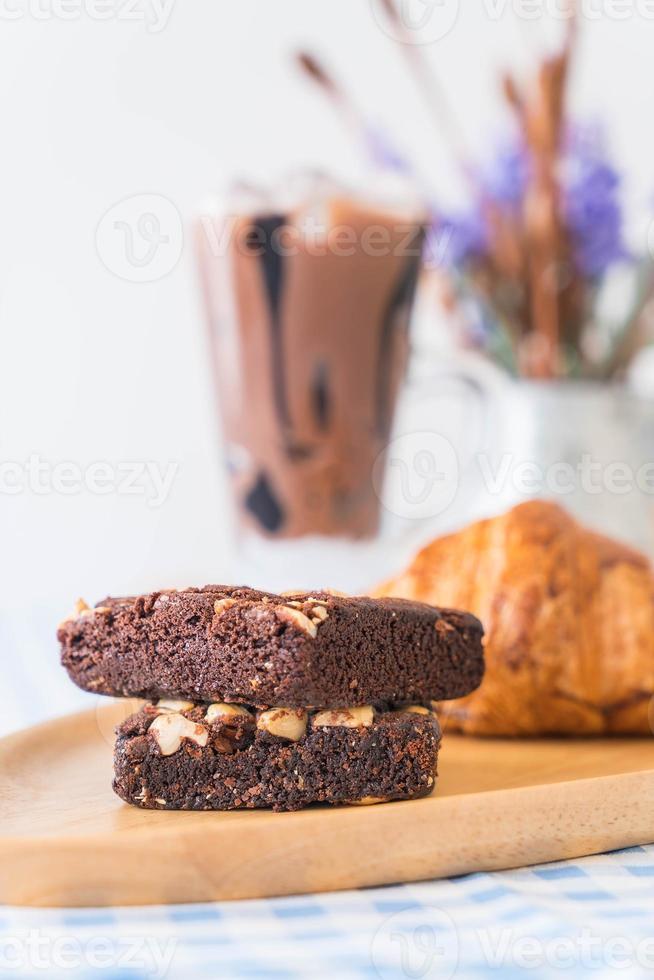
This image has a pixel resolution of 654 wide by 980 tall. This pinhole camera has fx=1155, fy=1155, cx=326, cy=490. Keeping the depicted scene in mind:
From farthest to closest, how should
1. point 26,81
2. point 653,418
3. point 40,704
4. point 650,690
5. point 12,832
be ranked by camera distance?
point 26,81
point 653,418
point 40,704
point 650,690
point 12,832

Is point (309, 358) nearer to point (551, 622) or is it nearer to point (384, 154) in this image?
point (384, 154)

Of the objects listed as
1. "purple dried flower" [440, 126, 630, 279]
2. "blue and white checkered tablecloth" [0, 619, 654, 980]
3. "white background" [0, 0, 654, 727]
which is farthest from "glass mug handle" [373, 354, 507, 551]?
"blue and white checkered tablecloth" [0, 619, 654, 980]

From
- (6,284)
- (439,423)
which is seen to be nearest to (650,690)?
(439,423)

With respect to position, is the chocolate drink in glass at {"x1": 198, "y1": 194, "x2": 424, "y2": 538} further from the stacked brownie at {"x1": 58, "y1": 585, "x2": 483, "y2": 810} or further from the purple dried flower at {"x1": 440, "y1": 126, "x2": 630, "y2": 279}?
the stacked brownie at {"x1": 58, "y1": 585, "x2": 483, "y2": 810}

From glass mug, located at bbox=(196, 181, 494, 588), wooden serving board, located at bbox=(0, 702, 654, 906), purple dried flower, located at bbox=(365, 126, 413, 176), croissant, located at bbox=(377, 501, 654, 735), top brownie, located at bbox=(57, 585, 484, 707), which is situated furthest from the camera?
purple dried flower, located at bbox=(365, 126, 413, 176)

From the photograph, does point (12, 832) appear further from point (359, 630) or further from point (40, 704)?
point (40, 704)

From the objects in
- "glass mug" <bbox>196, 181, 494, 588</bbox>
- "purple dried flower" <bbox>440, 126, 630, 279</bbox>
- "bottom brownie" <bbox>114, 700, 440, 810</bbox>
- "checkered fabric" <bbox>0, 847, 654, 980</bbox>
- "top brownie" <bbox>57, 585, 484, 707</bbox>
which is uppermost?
"purple dried flower" <bbox>440, 126, 630, 279</bbox>

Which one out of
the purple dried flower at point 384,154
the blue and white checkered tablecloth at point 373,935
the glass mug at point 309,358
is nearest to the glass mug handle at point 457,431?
the glass mug at point 309,358
